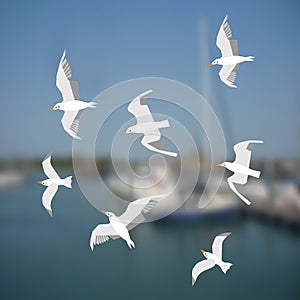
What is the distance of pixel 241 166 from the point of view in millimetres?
1712

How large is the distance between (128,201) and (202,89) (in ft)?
1.89

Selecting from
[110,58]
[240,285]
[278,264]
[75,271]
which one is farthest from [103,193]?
[278,264]

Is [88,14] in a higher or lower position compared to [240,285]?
higher

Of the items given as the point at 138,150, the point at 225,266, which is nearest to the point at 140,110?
the point at 138,150

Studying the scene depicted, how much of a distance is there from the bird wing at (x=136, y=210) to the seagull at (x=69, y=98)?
1.35 ft

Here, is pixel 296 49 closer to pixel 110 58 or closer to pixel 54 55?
pixel 110 58

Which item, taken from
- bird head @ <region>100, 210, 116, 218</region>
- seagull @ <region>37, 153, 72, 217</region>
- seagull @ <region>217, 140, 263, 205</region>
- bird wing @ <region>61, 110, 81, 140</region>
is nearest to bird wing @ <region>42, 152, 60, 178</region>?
seagull @ <region>37, 153, 72, 217</region>

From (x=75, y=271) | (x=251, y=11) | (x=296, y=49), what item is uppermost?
(x=251, y=11)

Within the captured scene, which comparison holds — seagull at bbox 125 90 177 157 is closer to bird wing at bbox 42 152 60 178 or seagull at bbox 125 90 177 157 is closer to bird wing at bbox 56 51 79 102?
bird wing at bbox 56 51 79 102

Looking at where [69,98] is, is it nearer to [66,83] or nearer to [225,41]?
[66,83]

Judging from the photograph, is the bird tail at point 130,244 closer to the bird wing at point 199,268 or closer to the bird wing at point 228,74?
the bird wing at point 199,268

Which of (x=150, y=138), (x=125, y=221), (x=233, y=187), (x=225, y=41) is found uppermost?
(x=225, y=41)

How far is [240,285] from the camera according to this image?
1.74 meters

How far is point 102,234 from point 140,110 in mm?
553
